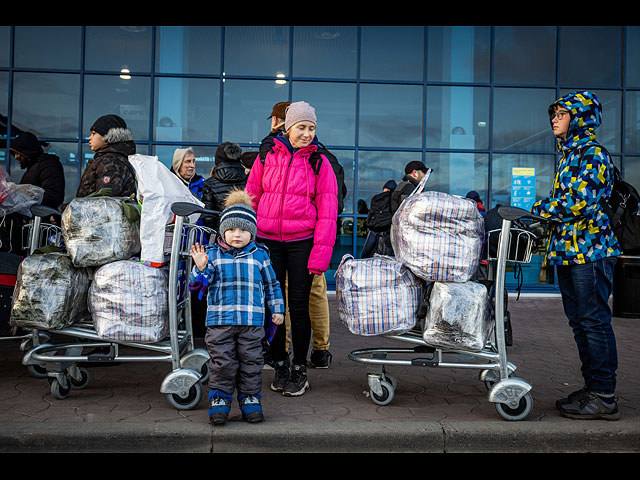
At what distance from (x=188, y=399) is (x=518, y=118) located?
10.9m

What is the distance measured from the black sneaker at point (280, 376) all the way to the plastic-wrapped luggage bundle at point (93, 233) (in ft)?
4.80

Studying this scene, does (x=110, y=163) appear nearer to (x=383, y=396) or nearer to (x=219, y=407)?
(x=219, y=407)

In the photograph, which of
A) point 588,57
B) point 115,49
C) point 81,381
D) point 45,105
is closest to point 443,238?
point 81,381

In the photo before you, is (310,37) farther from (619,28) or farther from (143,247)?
(143,247)

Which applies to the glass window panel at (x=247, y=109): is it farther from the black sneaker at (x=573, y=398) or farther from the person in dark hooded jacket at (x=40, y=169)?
the black sneaker at (x=573, y=398)

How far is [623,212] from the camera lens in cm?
414

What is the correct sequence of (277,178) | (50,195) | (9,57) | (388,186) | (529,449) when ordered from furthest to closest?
(9,57) → (388,186) → (50,195) → (277,178) → (529,449)

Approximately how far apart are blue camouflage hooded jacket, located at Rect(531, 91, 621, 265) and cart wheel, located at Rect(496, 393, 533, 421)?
0.94 m

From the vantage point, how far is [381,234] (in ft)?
25.9

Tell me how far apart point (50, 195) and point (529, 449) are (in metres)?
5.33

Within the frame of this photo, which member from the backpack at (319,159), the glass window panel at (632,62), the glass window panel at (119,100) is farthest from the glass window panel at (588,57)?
the backpack at (319,159)

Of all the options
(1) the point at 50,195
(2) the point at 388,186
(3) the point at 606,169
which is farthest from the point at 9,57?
(3) the point at 606,169

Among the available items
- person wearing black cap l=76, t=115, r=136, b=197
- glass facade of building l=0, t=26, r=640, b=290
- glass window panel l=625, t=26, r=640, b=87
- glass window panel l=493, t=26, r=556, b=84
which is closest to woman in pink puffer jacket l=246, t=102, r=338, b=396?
person wearing black cap l=76, t=115, r=136, b=197

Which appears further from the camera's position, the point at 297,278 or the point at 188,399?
the point at 297,278
